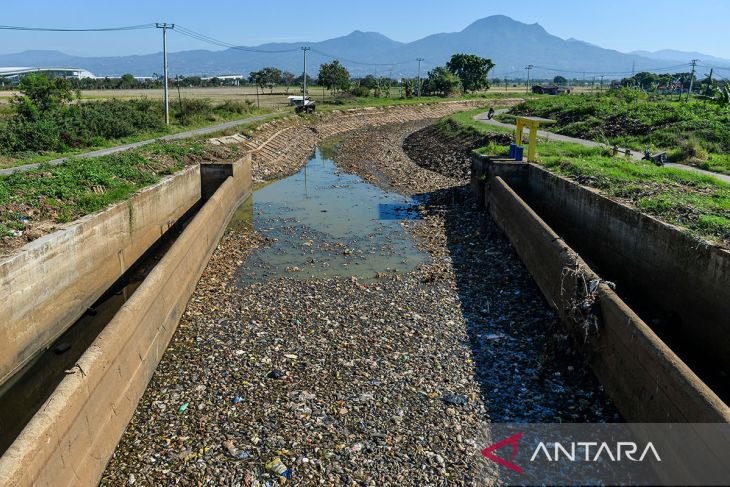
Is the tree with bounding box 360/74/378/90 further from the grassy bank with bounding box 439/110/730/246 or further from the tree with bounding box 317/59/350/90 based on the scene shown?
the grassy bank with bounding box 439/110/730/246

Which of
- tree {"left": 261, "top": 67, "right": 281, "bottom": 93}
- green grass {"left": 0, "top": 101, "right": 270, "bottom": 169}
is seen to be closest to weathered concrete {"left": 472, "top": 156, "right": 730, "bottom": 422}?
green grass {"left": 0, "top": 101, "right": 270, "bottom": 169}

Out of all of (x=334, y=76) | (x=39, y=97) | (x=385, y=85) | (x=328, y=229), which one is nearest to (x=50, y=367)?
(x=328, y=229)

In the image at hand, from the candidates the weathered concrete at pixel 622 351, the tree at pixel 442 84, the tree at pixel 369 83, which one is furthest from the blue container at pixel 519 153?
the tree at pixel 369 83

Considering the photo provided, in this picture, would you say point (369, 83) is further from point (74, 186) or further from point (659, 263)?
point (659, 263)

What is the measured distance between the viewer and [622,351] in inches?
309

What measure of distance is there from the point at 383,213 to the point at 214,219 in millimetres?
6720

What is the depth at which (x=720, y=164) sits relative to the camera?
1702 centimetres

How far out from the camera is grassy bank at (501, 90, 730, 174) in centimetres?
1906

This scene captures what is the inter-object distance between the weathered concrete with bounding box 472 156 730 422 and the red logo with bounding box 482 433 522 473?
Answer: 164 cm

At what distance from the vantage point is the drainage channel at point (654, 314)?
8.56 m

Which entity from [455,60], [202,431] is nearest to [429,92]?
[455,60]

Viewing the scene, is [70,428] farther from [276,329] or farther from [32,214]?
[32,214]

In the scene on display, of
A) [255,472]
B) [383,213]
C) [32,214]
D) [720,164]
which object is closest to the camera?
[255,472]

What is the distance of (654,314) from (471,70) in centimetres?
8867
